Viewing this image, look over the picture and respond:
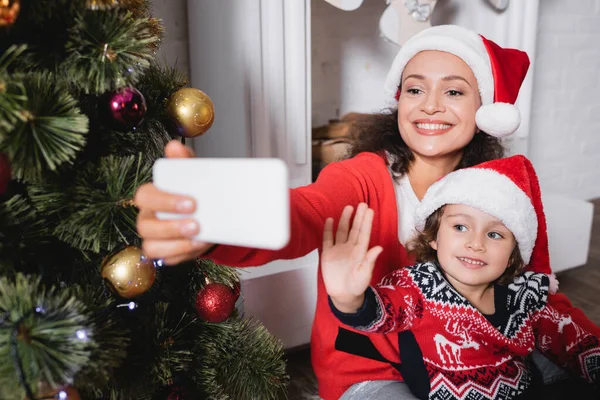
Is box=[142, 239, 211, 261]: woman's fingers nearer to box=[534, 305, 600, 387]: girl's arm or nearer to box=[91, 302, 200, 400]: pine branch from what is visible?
box=[91, 302, 200, 400]: pine branch

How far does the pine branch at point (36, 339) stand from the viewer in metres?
0.50

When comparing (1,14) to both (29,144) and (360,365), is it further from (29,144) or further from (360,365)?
(360,365)

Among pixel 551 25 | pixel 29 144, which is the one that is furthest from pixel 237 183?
pixel 551 25

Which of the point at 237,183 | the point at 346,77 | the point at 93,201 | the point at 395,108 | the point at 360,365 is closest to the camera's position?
the point at 237,183

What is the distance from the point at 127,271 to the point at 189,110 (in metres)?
0.24

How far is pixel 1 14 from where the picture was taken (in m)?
0.51

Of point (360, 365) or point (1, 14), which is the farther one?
point (360, 365)

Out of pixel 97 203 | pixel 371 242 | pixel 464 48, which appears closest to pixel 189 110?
pixel 97 203

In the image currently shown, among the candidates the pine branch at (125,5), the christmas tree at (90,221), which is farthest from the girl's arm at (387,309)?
the pine branch at (125,5)

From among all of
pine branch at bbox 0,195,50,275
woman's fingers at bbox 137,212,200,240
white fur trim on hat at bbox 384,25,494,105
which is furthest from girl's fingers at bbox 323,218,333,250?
white fur trim on hat at bbox 384,25,494,105

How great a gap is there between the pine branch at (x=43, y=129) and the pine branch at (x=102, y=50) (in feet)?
0.16

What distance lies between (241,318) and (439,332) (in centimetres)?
33

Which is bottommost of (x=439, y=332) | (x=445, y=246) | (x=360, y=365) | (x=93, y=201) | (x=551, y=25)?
(x=360, y=365)

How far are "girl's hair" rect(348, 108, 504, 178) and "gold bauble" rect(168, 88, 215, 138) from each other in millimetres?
417
